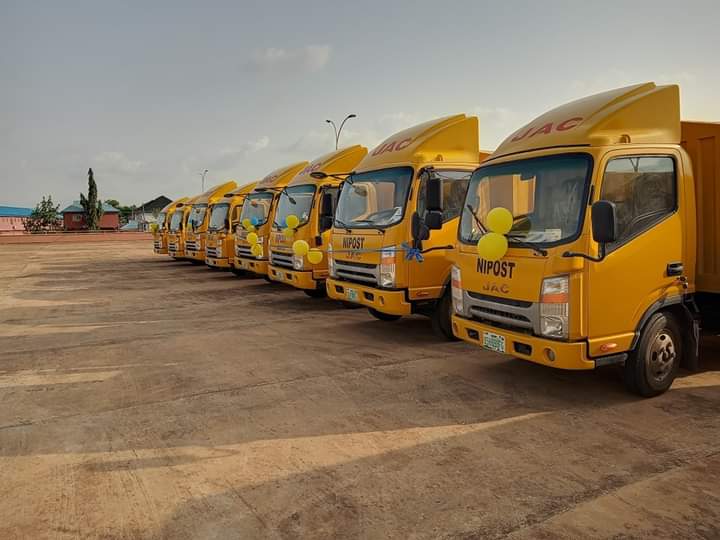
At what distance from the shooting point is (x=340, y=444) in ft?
14.0

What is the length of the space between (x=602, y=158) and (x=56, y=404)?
18.2 feet

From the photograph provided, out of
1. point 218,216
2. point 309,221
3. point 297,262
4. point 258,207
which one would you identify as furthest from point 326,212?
point 218,216

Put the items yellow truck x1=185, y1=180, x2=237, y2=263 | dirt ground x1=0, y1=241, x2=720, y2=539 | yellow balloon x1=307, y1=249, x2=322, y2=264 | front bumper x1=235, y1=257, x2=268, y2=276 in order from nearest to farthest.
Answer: dirt ground x1=0, y1=241, x2=720, y2=539, yellow balloon x1=307, y1=249, x2=322, y2=264, front bumper x1=235, y1=257, x2=268, y2=276, yellow truck x1=185, y1=180, x2=237, y2=263

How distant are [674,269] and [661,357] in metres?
0.83

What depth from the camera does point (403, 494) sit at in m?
3.48

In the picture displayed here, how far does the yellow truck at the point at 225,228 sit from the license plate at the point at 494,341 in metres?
11.6

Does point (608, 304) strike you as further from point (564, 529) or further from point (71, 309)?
point (71, 309)

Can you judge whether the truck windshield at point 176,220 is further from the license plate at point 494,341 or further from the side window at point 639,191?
the side window at point 639,191

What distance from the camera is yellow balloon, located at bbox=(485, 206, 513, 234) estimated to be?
16.7 ft

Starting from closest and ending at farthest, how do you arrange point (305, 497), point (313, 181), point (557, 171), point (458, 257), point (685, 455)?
point (305, 497) < point (685, 455) < point (557, 171) < point (458, 257) < point (313, 181)

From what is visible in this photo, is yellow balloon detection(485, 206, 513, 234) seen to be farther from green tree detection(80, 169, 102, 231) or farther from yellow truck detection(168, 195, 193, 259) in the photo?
green tree detection(80, 169, 102, 231)

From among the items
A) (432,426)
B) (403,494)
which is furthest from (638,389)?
(403,494)

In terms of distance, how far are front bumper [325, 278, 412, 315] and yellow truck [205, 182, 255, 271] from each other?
27.6ft

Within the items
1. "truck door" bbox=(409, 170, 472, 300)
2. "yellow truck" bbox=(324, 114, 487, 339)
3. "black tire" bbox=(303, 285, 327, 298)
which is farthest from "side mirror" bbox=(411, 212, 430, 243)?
"black tire" bbox=(303, 285, 327, 298)
